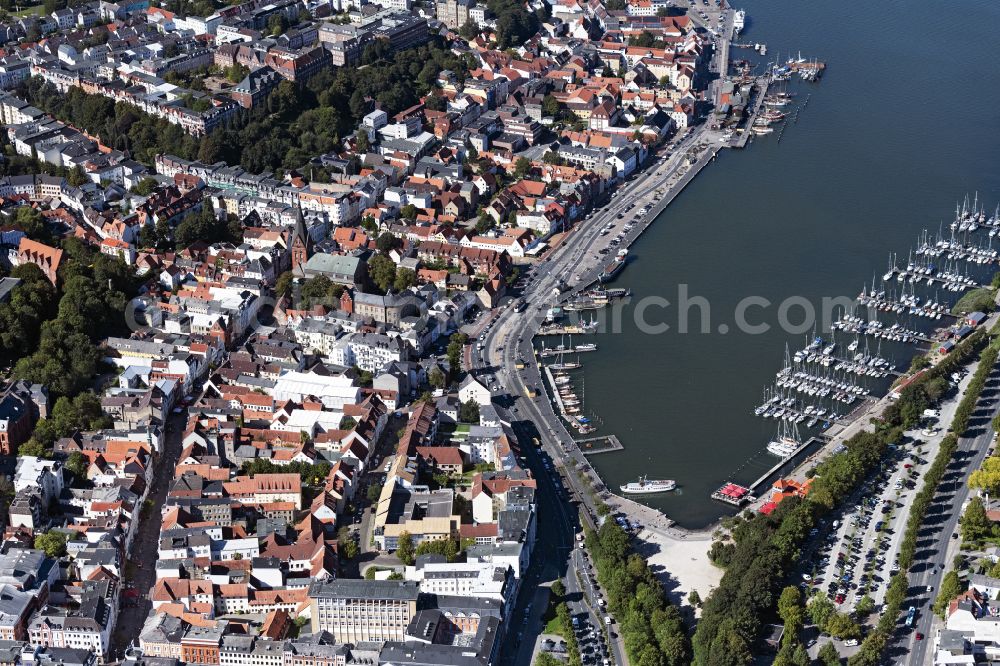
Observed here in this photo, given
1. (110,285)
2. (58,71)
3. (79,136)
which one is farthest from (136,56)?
(110,285)

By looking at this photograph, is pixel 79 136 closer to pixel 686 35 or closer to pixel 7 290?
pixel 7 290

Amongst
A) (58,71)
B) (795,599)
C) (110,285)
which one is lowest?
(795,599)

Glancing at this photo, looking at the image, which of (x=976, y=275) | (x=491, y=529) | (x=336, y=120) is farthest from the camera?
(x=336, y=120)

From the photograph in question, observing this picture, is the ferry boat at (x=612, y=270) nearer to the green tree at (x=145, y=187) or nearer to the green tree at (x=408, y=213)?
the green tree at (x=408, y=213)

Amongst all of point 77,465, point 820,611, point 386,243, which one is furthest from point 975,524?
point 77,465

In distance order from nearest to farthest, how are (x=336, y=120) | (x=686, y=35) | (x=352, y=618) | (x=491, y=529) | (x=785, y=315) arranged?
(x=352, y=618)
(x=491, y=529)
(x=785, y=315)
(x=336, y=120)
(x=686, y=35)

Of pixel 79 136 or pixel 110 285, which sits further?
pixel 79 136

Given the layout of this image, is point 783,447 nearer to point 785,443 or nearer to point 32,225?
point 785,443

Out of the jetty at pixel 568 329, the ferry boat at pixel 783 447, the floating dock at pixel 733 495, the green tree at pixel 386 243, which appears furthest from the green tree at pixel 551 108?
the floating dock at pixel 733 495
